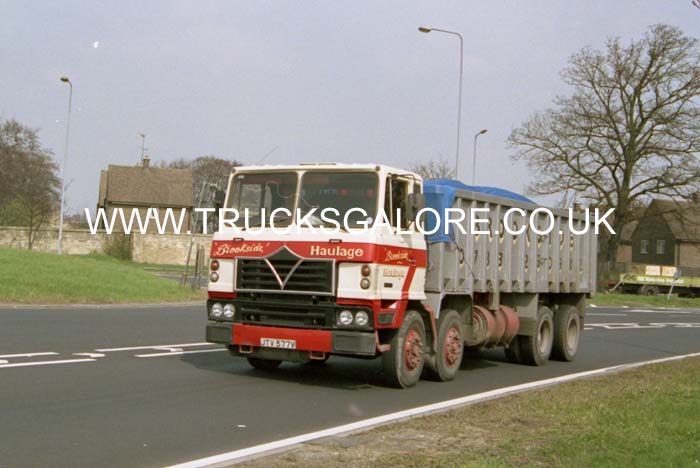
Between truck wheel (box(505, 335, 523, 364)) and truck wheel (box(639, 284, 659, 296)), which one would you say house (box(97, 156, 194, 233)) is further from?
truck wheel (box(505, 335, 523, 364))

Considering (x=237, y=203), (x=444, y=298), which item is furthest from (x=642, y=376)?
(x=237, y=203)

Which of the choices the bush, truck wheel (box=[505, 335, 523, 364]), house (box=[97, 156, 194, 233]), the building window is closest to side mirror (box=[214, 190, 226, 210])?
truck wheel (box=[505, 335, 523, 364])

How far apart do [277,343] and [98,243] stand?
165ft

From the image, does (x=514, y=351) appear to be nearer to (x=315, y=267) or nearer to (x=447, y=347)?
(x=447, y=347)

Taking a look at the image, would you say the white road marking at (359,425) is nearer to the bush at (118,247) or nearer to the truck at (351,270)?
the truck at (351,270)

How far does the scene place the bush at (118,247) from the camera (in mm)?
57406

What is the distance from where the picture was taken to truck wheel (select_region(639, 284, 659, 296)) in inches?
2518

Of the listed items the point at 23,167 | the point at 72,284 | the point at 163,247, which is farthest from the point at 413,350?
the point at 23,167

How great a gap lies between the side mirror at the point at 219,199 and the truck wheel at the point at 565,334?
7561 millimetres

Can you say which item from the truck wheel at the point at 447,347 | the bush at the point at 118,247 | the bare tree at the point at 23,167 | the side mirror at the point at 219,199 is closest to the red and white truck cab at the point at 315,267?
the side mirror at the point at 219,199

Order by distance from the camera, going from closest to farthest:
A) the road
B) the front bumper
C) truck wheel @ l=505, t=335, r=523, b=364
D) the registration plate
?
the road < the front bumper < the registration plate < truck wheel @ l=505, t=335, r=523, b=364

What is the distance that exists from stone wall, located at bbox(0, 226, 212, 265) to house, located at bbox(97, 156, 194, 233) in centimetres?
1578

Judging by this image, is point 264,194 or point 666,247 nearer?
point 264,194

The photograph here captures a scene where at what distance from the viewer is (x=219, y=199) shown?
462 inches
